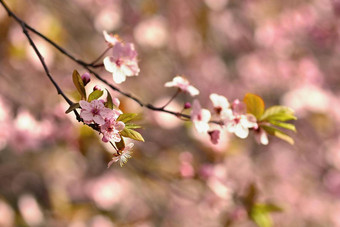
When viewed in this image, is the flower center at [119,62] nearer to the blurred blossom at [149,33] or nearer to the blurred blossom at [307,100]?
the blurred blossom at [149,33]

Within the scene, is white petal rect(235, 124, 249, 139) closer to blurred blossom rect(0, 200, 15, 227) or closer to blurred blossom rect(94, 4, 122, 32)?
blurred blossom rect(0, 200, 15, 227)

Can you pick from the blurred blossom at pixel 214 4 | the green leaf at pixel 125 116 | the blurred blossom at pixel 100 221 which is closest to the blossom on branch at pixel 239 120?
the green leaf at pixel 125 116

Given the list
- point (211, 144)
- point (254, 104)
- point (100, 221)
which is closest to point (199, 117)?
point (254, 104)

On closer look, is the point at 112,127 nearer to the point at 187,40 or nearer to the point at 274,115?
the point at 274,115

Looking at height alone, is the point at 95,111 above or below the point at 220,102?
below

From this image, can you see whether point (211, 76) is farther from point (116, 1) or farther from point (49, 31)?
point (49, 31)
